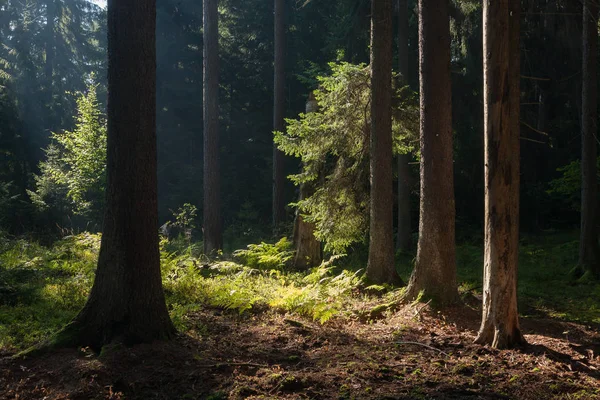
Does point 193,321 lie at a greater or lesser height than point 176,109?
lesser

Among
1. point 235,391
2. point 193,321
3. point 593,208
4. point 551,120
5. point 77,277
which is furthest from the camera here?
point 551,120

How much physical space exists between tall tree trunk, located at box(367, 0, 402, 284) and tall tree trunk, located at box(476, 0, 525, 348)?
14.4 feet

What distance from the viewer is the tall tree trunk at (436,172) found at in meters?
9.38

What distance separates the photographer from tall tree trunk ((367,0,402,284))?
455 inches

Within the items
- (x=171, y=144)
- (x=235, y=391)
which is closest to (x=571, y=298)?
(x=235, y=391)

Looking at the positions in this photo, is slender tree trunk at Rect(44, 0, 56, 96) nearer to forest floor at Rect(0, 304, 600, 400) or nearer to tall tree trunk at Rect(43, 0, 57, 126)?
tall tree trunk at Rect(43, 0, 57, 126)

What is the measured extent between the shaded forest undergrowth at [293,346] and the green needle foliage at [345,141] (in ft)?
5.64

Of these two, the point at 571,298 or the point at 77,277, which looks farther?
the point at 571,298

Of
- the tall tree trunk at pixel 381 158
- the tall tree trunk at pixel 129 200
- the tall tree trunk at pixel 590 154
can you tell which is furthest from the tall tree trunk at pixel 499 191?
the tall tree trunk at pixel 590 154

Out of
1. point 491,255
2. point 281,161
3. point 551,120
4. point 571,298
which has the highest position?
point 551,120

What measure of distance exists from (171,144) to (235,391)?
2946 cm

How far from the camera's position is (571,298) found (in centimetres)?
1213

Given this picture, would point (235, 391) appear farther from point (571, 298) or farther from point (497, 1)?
point (571, 298)

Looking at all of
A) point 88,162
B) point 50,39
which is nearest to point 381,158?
point 88,162
